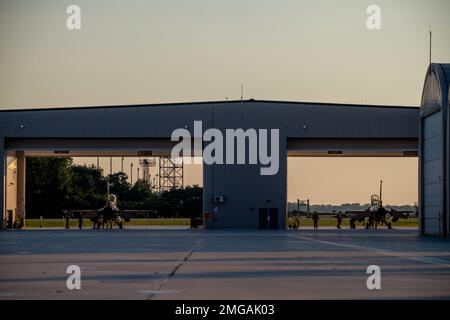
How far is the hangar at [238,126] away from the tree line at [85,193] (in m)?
55.8

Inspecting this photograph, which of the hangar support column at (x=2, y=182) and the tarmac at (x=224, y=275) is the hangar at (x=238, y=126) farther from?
the tarmac at (x=224, y=275)

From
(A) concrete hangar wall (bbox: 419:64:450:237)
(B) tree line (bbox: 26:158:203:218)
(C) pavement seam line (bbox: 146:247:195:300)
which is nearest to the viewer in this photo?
(C) pavement seam line (bbox: 146:247:195:300)

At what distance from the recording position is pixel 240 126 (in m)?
70.2

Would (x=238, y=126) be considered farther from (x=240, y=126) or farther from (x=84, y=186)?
(x=84, y=186)

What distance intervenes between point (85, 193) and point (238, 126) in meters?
91.1

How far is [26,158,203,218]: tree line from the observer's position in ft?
466

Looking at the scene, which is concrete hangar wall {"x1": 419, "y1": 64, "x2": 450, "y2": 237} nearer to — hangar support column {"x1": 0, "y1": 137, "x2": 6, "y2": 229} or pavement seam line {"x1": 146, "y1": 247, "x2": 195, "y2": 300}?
pavement seam line {"x1": 146, "y1": 247, "x2": 195, "y2": 300}

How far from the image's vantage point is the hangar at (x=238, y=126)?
229 ft

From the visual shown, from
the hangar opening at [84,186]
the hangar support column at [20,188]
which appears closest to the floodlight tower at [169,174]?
the hangar opening at [84,186]

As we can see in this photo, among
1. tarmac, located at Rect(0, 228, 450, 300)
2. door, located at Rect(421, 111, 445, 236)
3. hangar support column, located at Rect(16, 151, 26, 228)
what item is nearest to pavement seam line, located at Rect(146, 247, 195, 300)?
tarmac, located at Rect(0, 228, 450, 300)

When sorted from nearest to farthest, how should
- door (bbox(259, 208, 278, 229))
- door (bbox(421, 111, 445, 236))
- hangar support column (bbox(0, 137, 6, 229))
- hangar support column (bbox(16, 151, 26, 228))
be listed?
door (bbox(421, 111, 445, 236))
hangar support column (bbox(0, 137, 6, 229))
door (bbox(259, 208, 278, 229))
hangar support column (bbox(16, 151, 26, 228))

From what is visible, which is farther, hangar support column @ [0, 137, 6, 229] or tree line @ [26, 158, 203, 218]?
tree line @ [26, 158, 203, 218]

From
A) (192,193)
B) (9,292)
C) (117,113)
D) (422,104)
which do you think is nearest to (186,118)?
(117,113)

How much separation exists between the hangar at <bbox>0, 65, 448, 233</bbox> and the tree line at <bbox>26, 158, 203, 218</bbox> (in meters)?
55.8
